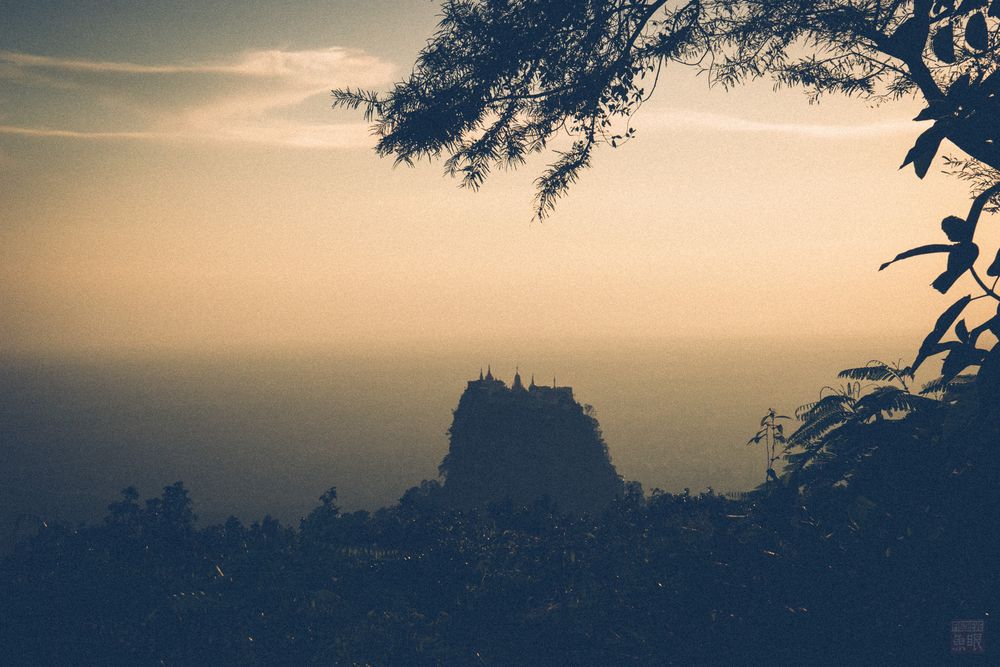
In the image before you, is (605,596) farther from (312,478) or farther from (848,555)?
(312,478)

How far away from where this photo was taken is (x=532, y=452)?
66.8m

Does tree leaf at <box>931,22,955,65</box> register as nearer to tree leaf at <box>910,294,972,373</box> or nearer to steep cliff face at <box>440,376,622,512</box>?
tree leaf at <box>910,294,972,373</box>

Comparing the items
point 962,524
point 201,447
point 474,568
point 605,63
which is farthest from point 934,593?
point 201,447

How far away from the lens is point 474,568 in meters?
7.12

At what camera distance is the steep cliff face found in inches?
2584

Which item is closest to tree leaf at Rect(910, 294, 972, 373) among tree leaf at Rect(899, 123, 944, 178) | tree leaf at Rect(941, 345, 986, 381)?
tree leaf at Rect(941, 345, 986, 381)

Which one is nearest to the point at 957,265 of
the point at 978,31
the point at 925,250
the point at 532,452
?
the point at 925,250

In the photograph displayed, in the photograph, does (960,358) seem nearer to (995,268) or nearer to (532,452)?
(995,268)

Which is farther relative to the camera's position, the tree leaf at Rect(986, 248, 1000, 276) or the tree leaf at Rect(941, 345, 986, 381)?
the tree leaf at Rect(941, 345, 986, 381)

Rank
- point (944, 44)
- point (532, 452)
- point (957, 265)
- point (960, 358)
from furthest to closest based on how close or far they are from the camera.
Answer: point (532, 452) < point (960, 358) < point (944, 44) < point (957, 265)

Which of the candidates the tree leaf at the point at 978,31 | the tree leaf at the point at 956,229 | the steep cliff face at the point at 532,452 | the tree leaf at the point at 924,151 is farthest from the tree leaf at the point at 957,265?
the steep cliff face at the point at 532,452

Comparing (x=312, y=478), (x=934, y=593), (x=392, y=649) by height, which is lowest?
(x=312, y=478)

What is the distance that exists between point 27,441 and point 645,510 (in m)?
183

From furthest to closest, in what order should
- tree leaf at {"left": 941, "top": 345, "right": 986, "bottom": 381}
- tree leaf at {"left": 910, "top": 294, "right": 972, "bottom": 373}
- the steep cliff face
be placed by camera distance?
1. the steep cliff face
2. tree leaf at {"left": 941, "top": 345, "right": 986, "bottom": 381}
3. tree leaf at {"left": 910, "top": 294, "right": 972, "bottom": 373}
